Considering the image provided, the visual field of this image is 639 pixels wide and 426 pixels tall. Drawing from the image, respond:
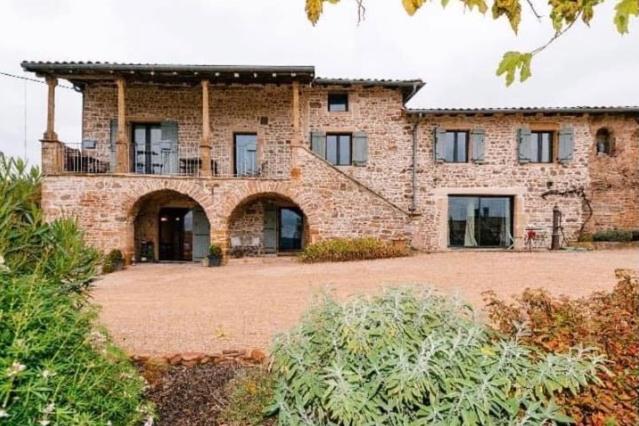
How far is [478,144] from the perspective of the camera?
14.7 meters

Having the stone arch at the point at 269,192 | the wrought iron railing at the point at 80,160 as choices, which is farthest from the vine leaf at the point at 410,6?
the wrought iron railing at the point at 80,160

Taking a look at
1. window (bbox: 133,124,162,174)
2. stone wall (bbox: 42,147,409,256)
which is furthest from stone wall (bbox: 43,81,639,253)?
stone wall (bbox: 42,147,409,256)

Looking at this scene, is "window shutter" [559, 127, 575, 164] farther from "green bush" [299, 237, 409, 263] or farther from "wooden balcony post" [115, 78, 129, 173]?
"wooden balcony post" [115, 78, 129, 173]

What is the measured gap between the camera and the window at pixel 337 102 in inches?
577

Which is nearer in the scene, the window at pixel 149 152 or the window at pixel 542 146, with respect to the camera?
the window at pixel 149 152

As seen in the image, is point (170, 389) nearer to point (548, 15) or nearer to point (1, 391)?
point (1, 391)

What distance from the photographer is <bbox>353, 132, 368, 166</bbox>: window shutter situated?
14484mm

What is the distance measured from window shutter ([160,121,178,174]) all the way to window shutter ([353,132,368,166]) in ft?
21.2

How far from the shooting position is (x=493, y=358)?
2.27 meters

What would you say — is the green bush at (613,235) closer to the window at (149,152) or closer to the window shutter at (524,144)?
the window shutter at (524,144)

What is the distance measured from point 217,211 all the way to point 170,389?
9195 mm

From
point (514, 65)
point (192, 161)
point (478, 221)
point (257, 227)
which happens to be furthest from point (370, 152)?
point (514, 65)

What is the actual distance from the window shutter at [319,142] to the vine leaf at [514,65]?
13.1 metres

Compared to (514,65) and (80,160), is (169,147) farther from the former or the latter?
(514,65)
